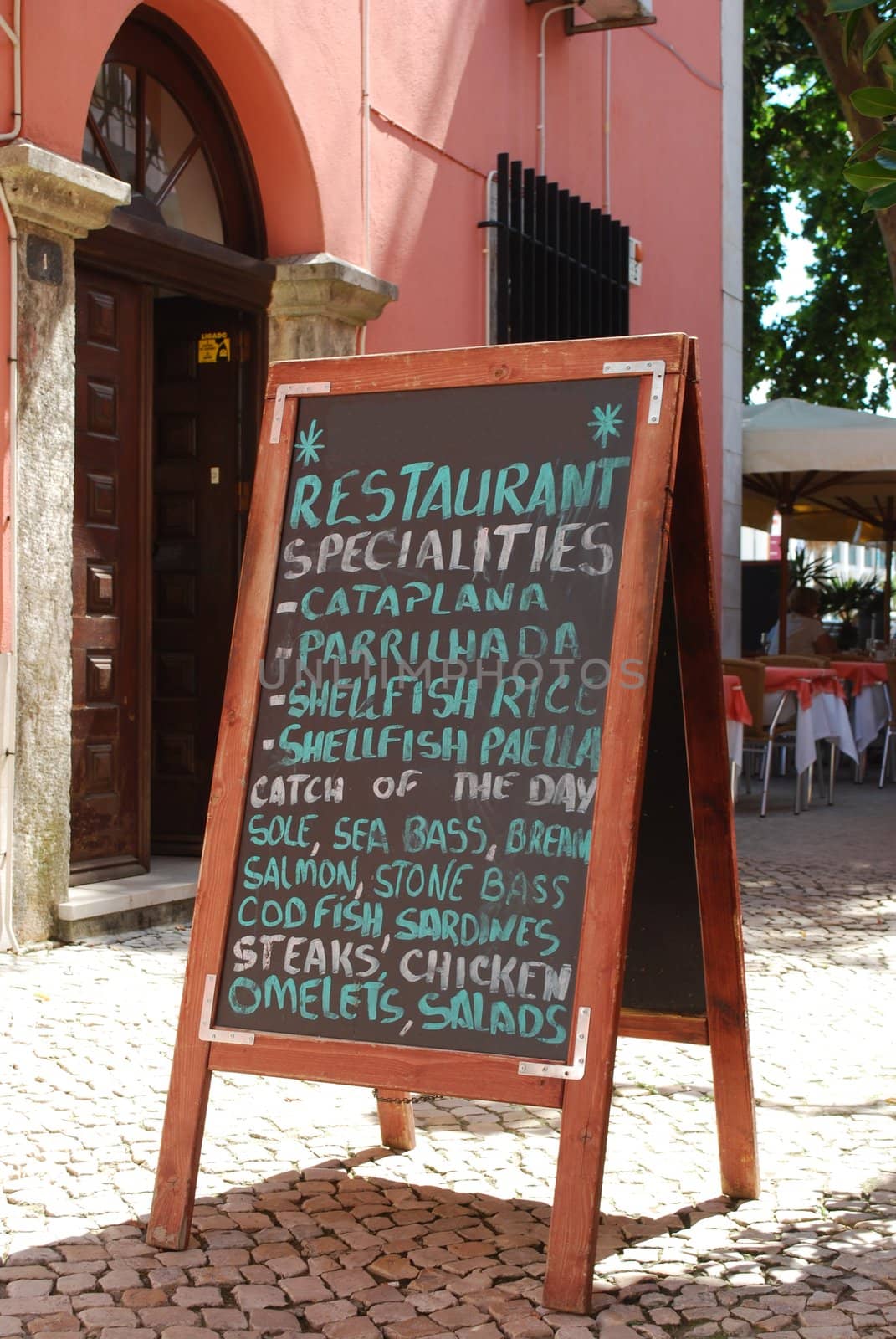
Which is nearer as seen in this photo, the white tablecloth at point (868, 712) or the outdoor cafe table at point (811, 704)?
the outdoor cafe table at point (811, 704)

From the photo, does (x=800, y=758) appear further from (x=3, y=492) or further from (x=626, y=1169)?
(x=626, y=1169)

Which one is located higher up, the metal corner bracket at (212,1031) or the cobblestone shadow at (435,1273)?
the metal corner bracket at (212,1031)

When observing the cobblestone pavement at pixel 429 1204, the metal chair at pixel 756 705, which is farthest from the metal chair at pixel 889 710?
the cobblestone pavement at pixel 429 1204

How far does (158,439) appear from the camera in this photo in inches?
308

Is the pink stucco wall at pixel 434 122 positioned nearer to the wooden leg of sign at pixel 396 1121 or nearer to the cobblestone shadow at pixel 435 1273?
the wooden leg of sign at pixel 396 1121

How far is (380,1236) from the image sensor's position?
3230mm

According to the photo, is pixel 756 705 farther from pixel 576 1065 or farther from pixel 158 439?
pixel 576 1065

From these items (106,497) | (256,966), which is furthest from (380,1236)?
(106,497)

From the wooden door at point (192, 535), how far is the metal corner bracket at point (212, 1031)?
4517mm

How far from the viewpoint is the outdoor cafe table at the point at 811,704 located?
33.9 ft

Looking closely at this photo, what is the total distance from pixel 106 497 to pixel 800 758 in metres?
5.28

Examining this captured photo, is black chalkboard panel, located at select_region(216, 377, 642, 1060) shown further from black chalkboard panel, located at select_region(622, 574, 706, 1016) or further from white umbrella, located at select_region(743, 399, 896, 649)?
white umbrella, located at select_region(743, 399, 896, 649)

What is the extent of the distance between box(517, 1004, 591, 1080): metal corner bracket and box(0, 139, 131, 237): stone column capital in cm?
404

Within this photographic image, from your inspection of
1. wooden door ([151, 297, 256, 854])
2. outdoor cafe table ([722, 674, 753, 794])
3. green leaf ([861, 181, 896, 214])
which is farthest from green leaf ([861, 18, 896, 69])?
outdoor cafe table ([722, 674, 753, 794])
